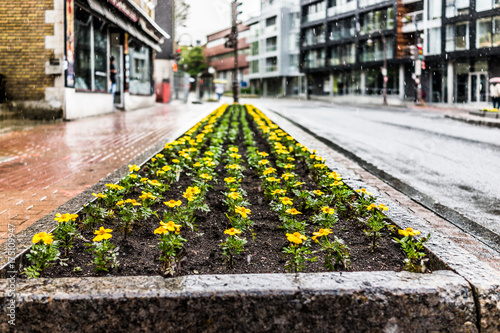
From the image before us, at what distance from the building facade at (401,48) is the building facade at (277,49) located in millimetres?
7207

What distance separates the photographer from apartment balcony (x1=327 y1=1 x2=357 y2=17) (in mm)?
52312

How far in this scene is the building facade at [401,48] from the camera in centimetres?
3597

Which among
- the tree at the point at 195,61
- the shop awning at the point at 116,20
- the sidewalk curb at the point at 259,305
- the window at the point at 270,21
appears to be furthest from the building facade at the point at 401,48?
the tree at the point at 195,61

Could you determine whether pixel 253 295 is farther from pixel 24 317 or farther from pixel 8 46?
pixel 8 46

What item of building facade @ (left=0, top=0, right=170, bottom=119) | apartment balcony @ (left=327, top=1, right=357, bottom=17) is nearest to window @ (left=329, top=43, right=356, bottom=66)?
apartment balcony @ (left=327, top=1, right=357, bottom=17)

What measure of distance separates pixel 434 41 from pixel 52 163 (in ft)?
128

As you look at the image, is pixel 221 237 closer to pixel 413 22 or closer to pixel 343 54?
pixel 413 22

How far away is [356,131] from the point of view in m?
13.7

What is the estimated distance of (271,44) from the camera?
7494 centimetres

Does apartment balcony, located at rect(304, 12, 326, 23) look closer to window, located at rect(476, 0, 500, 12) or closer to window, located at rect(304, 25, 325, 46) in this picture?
window, located at rect(304, 25, 325, 46)

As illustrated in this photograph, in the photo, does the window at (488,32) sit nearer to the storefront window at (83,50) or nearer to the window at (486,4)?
the window at (486,4)

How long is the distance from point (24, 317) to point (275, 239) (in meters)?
1.57

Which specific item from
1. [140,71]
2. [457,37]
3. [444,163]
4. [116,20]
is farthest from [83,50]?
→ [457,37]

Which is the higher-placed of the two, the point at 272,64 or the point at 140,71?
the point at 272,64
